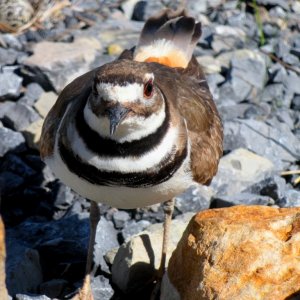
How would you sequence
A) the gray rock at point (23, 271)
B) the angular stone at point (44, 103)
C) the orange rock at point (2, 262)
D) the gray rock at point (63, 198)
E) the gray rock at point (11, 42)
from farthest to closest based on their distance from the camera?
the gray rock at point (11, 42) < the angular stone at point (44, 103) < the gray rock at point (63, 198) < the gray rock at point (23, 271) < the orange rock at point (2, 262)

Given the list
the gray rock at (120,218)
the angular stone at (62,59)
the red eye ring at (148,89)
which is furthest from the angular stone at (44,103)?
the red eye ring at (148,89)

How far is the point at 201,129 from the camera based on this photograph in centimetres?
521

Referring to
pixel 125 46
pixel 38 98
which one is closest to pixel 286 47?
pixel 125 46

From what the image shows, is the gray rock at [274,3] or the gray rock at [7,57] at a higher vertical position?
the gray rock at [274,3]

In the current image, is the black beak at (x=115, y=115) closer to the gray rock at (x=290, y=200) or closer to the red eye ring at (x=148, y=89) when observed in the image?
the red eye ring at (x=148, y=89)

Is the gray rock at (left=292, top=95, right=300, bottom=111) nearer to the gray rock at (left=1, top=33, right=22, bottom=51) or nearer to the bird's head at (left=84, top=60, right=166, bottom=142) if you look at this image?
the gray rock at (left=1, top=33, right=22, bottom=51)

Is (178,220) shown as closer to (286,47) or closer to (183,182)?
(183,182)

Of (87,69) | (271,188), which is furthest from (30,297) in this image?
→ (87,69)

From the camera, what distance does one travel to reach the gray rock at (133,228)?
18.6 feet

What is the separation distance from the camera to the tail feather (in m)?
6.33

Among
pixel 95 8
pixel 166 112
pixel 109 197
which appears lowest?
pixel 95 8

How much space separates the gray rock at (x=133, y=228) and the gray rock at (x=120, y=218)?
37 millimetres

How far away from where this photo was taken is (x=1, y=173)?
6270 millimetres

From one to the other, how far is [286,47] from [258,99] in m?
0.91
